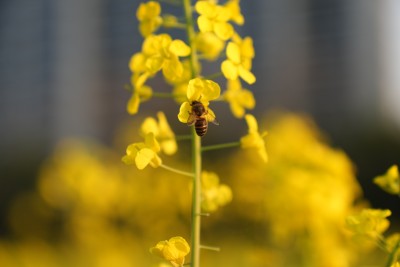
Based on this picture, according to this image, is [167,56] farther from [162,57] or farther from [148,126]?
[148,126]

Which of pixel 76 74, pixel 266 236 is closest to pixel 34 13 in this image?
pixel 76 74

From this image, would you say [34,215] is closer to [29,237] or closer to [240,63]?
[29,237]

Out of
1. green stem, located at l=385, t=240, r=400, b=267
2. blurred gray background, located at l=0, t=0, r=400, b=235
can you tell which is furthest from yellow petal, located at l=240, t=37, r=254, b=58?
blurred gray background, located at l=0, t=0, r=400, b=235

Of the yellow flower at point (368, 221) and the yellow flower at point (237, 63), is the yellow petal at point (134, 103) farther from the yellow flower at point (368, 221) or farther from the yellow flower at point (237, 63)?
the yellow flower at point (368, 221)

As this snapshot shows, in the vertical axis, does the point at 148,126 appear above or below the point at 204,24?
below

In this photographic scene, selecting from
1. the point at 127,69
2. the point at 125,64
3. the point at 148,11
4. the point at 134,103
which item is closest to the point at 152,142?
the point at 134,103

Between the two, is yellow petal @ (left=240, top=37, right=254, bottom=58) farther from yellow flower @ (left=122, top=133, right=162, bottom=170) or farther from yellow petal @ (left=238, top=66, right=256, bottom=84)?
yellow flower @ (left=122, top=133, right=162, bottom=170)
